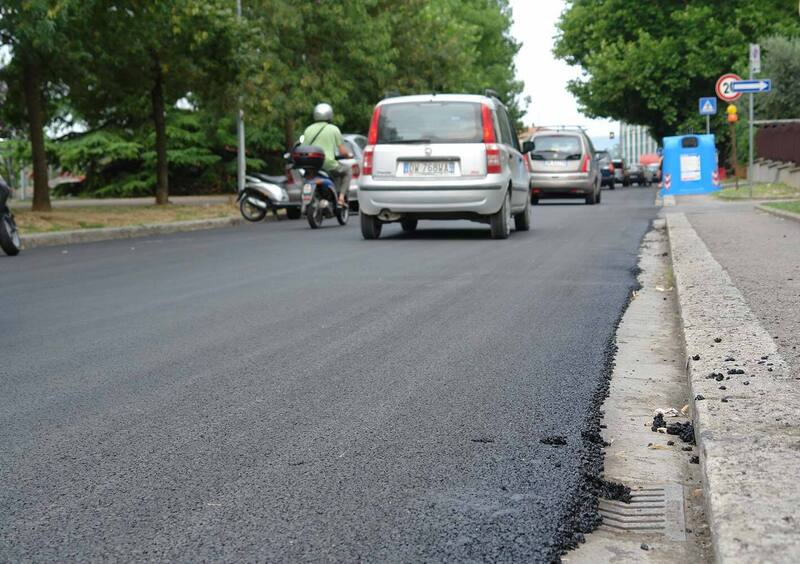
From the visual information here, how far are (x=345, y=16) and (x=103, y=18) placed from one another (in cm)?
1522

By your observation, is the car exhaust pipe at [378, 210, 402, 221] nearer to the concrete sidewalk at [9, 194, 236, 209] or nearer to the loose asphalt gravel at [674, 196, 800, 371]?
the loose asphalt gravel at [674, 196, 800, 371]

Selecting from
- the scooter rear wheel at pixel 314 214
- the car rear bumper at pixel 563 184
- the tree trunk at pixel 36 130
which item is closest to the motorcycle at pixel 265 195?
the scooter rear wheel at pixel 314 214

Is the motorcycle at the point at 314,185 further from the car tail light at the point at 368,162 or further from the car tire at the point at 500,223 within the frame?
the car tire at the point at 500,223

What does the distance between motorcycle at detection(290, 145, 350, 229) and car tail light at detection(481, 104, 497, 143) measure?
4.33 meters

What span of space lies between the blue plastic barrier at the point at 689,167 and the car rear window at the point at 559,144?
316cm

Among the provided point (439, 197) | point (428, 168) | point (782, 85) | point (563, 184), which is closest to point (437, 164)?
point (428, 168)

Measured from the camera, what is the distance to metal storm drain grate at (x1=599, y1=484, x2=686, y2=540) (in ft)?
10.9

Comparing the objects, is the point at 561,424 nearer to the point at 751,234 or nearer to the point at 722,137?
the point at 751,234

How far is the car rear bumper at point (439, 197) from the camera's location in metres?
14.8

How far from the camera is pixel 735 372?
15.9 feet

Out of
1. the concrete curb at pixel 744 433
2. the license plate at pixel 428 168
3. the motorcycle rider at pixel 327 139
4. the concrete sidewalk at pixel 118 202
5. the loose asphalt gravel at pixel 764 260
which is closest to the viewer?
the concrete curb at pixel 744 433

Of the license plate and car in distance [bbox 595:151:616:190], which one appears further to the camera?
car in distance [bbox 595:151:616:190]

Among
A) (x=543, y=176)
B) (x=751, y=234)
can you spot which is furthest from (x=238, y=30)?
(x=751, y=234)

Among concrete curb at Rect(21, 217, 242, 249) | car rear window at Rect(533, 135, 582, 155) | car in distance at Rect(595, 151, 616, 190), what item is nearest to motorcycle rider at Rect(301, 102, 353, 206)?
Answer: concrete curb at Rect(21, 217, 242, 249)
